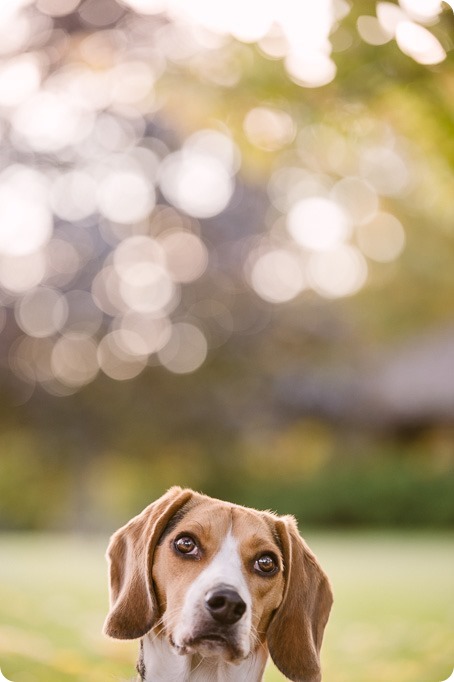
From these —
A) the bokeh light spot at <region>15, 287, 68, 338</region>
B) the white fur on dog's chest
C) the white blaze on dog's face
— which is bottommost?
the bokeh light spot at <region>15, 287, 68, 338</region>

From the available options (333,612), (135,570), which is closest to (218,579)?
(135,570)

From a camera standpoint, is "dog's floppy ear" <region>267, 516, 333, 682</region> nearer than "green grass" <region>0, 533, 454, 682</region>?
Yes

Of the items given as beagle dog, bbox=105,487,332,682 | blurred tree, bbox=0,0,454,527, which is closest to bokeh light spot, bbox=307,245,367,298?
blurred tree, bbox=0,0,454,527

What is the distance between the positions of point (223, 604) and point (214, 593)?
2cm

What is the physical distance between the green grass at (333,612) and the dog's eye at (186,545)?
0.32 meters

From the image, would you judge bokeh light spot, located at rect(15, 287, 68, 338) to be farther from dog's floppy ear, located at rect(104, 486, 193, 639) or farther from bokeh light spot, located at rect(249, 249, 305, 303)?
dog's floppy ear, located at rect(104, 486, 193, 639)

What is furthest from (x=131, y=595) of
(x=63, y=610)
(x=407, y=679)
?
(x=407, y=679)

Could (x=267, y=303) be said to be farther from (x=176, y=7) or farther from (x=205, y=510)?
A: (x=205, y=510)

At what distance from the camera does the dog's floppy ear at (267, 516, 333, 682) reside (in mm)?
864

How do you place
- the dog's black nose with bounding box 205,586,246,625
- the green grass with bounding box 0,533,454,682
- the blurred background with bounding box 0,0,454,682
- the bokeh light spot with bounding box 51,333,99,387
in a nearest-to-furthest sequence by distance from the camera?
1. the dog's black nose with bounding box 205,586,246,625
2. the green grass with bounding box 0,533,454,682
3. the blurred background with bounding box 0,0,454,682
4. the bokeh light spot with bounding box 51,333,99,387

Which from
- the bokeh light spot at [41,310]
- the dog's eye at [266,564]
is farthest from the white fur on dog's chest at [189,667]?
the bokeh light spot at [41,310]

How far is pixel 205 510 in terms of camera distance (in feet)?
2.85

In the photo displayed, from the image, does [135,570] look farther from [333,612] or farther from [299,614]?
[333,612]

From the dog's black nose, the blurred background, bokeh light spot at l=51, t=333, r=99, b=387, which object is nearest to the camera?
the dog's black nose
